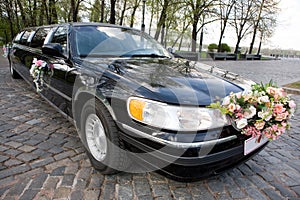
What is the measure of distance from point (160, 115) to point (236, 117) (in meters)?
0.59

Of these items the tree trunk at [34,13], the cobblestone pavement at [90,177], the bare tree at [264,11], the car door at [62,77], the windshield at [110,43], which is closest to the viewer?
the cobblestone pavement at [90,177]

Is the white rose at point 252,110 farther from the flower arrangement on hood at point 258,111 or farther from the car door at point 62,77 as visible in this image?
the car door at point 62,77

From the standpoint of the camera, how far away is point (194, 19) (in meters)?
16.4

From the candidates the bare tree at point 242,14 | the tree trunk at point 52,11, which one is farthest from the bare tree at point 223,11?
the tree trunk at point 52,11

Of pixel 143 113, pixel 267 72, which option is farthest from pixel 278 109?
pixel 267 72

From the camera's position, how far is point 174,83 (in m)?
1.81

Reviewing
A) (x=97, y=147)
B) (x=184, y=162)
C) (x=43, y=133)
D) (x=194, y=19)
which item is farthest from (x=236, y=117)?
(x=194, y=19)

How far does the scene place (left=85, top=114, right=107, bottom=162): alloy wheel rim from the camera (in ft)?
6.79

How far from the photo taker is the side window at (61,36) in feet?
9.12

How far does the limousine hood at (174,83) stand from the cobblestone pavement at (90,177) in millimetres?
927

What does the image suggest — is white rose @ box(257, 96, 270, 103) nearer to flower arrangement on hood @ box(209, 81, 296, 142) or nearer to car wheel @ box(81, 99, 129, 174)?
flower arrangement on hood @ box(209, 81, 296, 142)

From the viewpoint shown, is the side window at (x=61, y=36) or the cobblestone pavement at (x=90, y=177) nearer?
the cobblestone pavement at (x=90, y=177)

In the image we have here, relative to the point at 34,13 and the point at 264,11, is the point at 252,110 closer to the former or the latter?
the point at 34,13

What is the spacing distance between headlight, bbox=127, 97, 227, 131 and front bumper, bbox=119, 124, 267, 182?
80 mm
